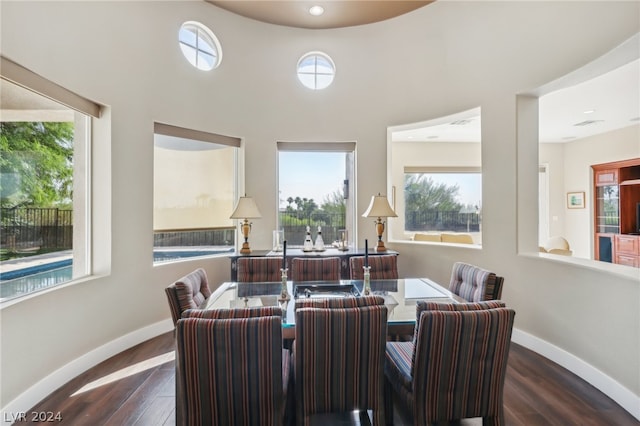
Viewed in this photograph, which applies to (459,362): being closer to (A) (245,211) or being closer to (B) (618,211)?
(A) (245,211)

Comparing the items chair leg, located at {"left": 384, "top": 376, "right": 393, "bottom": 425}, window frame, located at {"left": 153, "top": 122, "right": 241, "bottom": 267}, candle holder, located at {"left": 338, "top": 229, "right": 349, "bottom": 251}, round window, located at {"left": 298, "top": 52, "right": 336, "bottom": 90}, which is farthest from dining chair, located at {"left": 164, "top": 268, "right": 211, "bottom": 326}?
round window, located at {"left": 298, "top": 52, "right": 336, "bottom": 90}

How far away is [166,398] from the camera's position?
7.81 feet

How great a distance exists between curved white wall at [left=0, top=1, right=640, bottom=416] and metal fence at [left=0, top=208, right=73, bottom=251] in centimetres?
33

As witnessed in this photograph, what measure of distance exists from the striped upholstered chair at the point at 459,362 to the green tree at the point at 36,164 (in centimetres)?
296

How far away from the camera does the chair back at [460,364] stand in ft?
5.08

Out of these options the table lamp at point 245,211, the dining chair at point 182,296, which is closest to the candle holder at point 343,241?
the table lamp at point 245,211

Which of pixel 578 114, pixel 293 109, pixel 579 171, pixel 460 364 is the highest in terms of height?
pixel 578 114

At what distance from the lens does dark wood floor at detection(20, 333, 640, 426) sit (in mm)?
2143

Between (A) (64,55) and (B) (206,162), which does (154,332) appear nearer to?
(B) (206,162)

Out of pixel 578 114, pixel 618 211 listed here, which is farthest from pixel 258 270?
pixel 618 211

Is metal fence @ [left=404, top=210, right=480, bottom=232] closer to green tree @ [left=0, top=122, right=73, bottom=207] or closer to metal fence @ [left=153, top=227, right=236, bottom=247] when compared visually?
metal fence @ [left=153, top=227, right=236, bottom=247]

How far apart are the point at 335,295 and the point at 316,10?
355 centimetres

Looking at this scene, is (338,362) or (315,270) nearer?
(338,362)

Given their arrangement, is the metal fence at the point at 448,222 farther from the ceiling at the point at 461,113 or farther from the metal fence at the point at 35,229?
the metal fence at the point at 35,229
